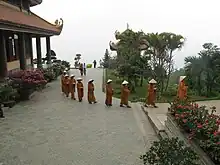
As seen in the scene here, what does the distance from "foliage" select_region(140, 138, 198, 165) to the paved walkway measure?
165 cm

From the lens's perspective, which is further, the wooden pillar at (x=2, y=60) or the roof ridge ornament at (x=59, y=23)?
the roof ridge ornament at (x=59, y=23)

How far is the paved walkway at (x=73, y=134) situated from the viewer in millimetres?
A: 6602

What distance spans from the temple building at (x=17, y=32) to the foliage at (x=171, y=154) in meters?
8.75

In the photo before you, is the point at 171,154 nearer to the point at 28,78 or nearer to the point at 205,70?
the point at 28,78

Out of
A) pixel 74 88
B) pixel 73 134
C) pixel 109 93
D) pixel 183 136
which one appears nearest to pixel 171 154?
pixel 183 136

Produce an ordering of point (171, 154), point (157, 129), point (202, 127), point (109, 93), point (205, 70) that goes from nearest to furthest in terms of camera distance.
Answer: point (171, 154), point (202, 127), point (157, 129), point (109, 93), point (205, 70)

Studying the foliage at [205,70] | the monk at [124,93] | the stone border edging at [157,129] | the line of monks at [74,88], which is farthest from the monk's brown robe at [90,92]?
the foliage at [205,70]

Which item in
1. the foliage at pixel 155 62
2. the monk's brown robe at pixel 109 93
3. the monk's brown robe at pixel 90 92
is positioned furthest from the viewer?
the foliage at pixel 155 62

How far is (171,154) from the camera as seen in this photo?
4543 mm

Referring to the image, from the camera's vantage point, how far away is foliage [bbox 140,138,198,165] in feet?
14.8

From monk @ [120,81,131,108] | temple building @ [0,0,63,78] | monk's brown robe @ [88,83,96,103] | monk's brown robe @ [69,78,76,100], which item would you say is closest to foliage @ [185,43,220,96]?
monk @ [120,81,131,108]

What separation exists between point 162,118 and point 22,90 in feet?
23.1

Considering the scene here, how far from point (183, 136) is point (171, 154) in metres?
1.91

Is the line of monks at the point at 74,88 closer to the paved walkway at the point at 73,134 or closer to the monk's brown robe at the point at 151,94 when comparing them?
the paved walkway at the point at 73,134
